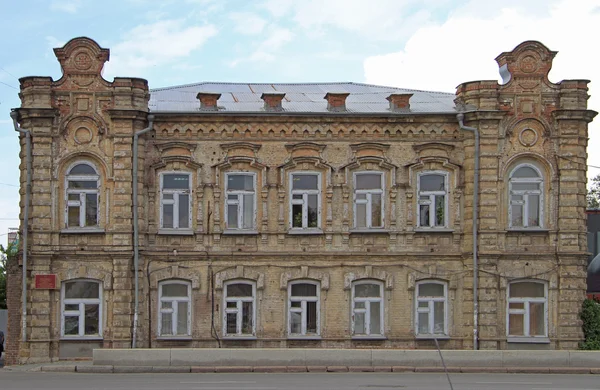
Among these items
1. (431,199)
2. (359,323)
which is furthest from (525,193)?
(359,323)

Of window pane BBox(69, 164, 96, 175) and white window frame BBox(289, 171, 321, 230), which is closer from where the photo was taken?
window pane BBox(69, 164, 96, 175)

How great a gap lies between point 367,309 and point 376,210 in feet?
9.64

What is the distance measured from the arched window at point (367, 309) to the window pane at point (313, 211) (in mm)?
2153

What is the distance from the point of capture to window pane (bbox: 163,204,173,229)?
1065 inches

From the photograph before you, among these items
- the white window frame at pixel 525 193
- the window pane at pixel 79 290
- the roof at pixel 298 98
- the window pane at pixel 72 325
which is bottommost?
the window pane at pixel 72 325

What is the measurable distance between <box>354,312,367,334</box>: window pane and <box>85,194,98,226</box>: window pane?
809cm

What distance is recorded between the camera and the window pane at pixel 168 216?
27062mm

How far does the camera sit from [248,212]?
89.4 ft

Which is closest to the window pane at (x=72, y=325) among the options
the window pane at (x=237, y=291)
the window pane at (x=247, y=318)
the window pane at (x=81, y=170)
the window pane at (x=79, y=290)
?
the window pane at (x=79, y=290)

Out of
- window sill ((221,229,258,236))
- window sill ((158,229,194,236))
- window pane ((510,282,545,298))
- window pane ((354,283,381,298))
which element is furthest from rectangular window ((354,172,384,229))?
window sill ((158,229,194,236))

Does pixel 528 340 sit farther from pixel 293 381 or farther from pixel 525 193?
pixel 293 381

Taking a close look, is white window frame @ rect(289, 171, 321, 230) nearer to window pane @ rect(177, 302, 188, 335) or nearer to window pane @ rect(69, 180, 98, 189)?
window pane @ rect(177, 302, 188, 335)

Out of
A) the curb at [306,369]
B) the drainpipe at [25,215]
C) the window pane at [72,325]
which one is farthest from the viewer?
the window pane at [72,325]

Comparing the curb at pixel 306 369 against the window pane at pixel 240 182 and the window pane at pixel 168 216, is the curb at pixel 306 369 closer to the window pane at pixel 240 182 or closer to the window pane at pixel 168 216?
the window pane at pixel 168 216
